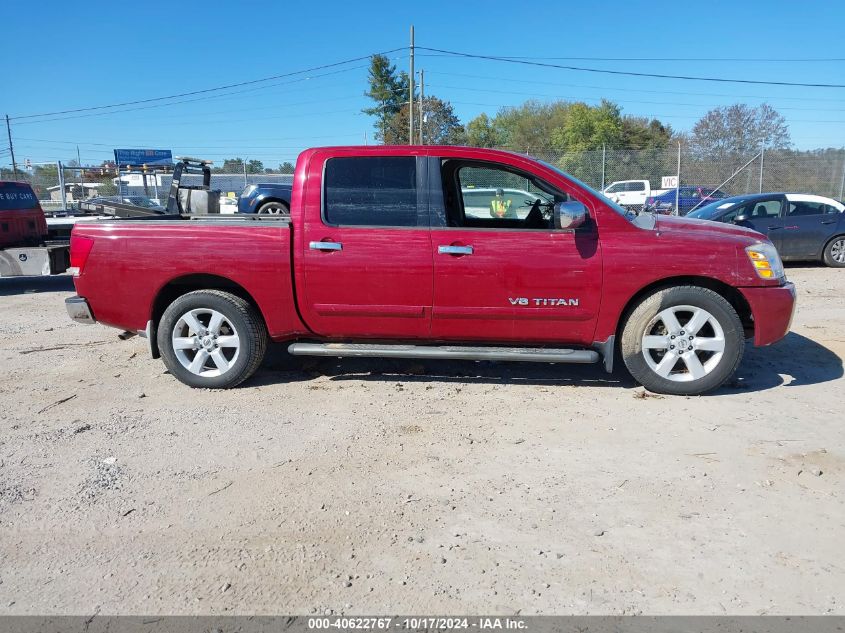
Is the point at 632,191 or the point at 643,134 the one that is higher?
the point at 643,134

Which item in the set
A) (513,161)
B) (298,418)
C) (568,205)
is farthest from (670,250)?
(298,418)

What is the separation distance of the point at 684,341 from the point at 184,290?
4.00 m

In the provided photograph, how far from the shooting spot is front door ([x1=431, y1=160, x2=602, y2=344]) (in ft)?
14.7

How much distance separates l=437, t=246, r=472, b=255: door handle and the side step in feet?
2.43

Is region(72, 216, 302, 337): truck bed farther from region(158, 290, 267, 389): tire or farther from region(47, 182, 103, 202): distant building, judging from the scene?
region(47, 182, 103, 202): distant building

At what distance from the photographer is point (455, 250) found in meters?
4.52

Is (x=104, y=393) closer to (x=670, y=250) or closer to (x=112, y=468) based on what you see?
(x=112, y=468)

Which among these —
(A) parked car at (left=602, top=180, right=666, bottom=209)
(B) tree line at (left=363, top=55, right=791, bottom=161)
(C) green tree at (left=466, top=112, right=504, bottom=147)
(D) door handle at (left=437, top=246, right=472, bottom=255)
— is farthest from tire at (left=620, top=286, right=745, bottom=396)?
(C) green tree at (left=466, top=112, right=504, bottom=147)

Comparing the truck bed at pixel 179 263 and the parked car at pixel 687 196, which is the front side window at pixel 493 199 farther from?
the parked car at pixel 687 196

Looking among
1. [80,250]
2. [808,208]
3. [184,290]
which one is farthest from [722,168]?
[80,250]

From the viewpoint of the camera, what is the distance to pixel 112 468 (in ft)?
11.8

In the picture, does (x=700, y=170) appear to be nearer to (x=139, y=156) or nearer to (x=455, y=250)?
(x=455, y=250)

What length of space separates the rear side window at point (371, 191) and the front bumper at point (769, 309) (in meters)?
2.60

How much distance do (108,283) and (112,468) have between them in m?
1.93
